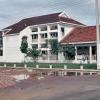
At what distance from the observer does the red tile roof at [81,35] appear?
54.0m

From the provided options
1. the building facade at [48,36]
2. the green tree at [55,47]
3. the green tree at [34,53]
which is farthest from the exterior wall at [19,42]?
the green tree at [34,53]

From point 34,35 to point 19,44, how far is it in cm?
305

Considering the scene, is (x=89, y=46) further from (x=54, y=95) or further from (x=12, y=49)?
(x=54, y=95)

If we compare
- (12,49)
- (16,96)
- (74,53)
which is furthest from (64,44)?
(16,96)

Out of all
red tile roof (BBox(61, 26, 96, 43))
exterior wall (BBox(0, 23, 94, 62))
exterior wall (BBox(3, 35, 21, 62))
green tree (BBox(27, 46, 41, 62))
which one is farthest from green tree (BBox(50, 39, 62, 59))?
exterior wall (BBox(3, 35, 21, 62))

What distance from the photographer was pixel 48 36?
61594 millimetres

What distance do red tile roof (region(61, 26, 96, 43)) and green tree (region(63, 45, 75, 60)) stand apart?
4.30 feet

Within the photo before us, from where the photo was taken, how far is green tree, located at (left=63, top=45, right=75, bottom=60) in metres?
53.5

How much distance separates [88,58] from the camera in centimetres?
5200

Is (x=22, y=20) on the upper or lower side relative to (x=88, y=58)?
upper

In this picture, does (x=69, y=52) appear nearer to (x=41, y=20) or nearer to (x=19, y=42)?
(x=19, y=42)

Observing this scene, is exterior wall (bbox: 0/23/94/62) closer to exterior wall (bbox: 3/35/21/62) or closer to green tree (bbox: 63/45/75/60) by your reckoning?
exterior wall (bbox: 3/35/21/62)

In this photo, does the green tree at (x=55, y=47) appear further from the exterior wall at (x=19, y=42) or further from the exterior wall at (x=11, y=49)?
the exterior wall at (x=11, y=49)

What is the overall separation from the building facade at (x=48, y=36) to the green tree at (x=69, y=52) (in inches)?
24.6
